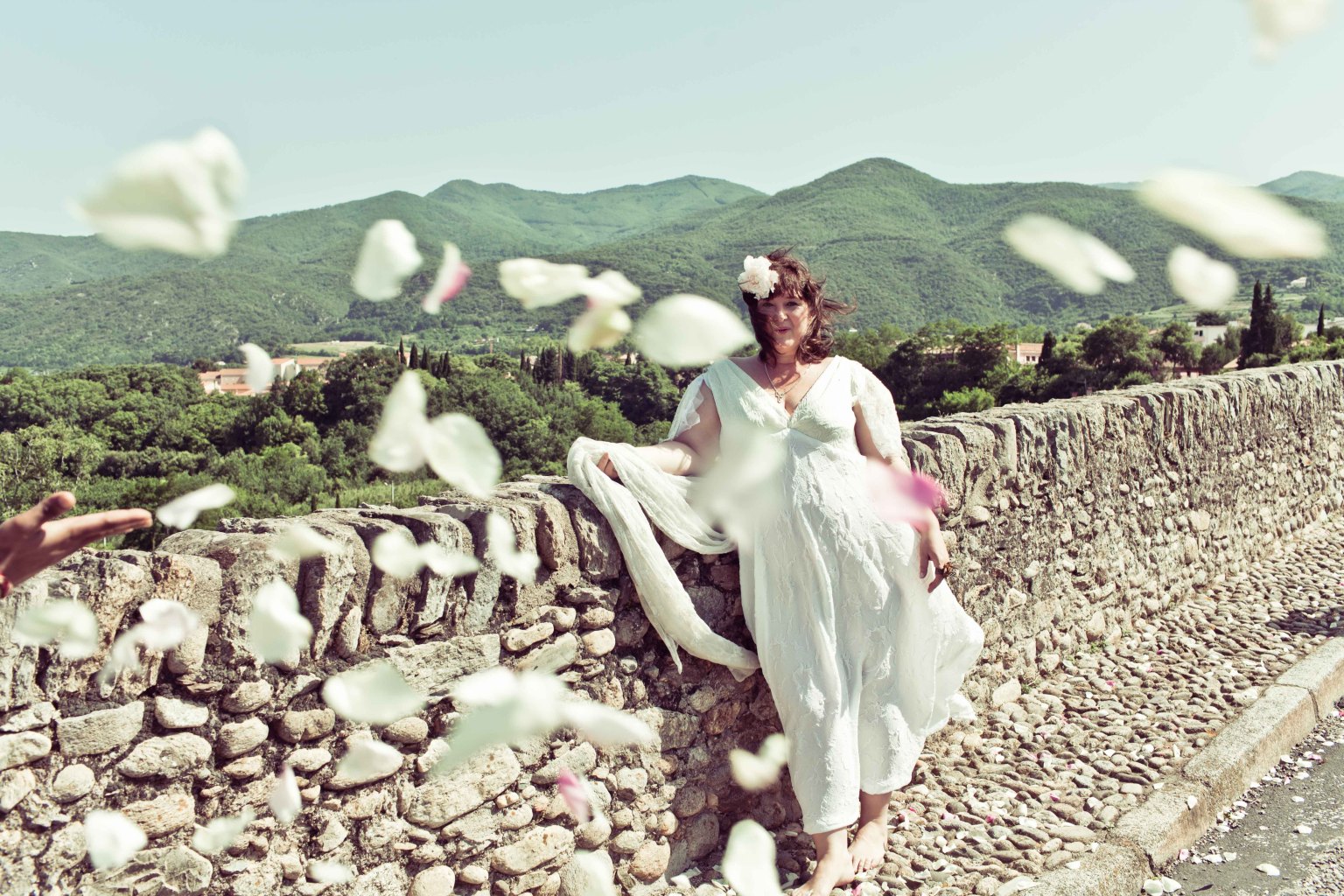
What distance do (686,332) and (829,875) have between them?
1.75m

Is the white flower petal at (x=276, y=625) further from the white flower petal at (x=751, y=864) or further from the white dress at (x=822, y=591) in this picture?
the white flower petal at (x=751, y=864)

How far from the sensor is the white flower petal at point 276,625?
2000 millimetres

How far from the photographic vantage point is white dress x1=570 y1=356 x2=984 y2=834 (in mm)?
2877

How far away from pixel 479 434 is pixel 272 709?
2.69ft

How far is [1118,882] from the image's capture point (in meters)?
2.98

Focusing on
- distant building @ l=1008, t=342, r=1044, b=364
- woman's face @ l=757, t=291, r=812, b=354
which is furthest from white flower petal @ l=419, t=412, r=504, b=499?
distant building @ l=1008, t=342, r=1044, b=364

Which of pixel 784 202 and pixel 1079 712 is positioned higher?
pixel 784 202

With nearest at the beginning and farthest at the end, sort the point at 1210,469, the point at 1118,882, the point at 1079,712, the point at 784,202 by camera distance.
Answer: the point at 1118,882 < the point at 1079,712 < the point at 1210,469 < the point at 784,202

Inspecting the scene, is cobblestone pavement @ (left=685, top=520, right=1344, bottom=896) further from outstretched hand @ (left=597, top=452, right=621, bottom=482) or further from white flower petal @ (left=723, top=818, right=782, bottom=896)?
outstretched hand @ (left=597, top=452, right=621, bottom=482)

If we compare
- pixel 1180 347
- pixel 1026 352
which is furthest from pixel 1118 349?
pixel 1026 352

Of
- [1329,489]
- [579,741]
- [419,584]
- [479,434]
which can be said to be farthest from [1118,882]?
[1329,489]

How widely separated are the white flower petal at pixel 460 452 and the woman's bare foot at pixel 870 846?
182cm

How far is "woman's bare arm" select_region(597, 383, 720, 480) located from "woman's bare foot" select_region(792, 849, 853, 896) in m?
1.18

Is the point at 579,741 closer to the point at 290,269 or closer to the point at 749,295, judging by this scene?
the point at 749,295
